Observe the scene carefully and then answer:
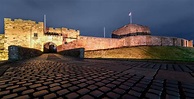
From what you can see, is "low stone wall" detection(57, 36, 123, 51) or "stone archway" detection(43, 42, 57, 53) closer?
"low stone wall" detection(57, 36, 123, 51)

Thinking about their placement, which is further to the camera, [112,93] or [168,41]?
[168,41]

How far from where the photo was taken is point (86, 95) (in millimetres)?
1489

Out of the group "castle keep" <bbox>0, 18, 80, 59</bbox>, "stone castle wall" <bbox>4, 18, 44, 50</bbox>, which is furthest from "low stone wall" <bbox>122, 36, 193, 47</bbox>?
"stone castle wall" <bbox>4, 18, 44, 50</bbox>

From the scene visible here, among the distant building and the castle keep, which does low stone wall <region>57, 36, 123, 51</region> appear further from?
the distant building

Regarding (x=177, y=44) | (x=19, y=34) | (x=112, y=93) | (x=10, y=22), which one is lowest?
(x=112, y=93)

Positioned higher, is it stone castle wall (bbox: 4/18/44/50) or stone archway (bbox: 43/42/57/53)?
stone castle wall (bbox: 4/18/44/50)

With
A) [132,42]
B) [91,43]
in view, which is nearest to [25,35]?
[91,43]

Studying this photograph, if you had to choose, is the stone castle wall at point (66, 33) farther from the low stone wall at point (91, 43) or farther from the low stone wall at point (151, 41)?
the low stone wall at point (151, 41)

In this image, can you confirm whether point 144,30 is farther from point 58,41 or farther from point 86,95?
point 86,95

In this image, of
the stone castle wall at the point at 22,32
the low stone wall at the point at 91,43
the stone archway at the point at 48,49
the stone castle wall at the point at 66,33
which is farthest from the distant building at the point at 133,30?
the stone castle wall at the point at 22,32

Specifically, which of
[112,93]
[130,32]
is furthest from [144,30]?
[112,93]

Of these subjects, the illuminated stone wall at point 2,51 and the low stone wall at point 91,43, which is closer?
the low stone wall at point 91,43

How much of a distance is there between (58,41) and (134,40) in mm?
18728

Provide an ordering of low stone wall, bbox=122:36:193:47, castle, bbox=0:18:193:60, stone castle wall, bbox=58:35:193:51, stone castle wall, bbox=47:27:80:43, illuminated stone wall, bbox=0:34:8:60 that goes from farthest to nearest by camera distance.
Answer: stone castle wall, bbox=47:27:80:43 < low stone wall, bbox=122:36:193:47 < castle, bbox=0:18:193:60 < illuminated stone wall, bbox=0:34:8:60 < stone castle wall, bbox=58:35:193:51
